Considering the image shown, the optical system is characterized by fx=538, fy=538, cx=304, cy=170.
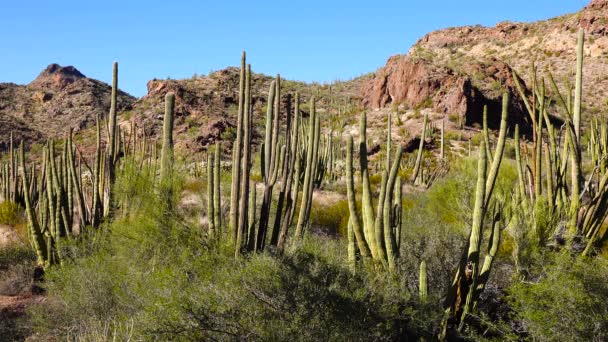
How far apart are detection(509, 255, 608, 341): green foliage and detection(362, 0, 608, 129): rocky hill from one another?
23378 millimetres

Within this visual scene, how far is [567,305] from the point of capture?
607 cm

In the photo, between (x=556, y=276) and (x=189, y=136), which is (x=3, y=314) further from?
(x=189, y=136)

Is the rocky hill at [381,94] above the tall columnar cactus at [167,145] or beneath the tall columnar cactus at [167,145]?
above

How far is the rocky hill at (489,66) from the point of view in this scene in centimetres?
3562

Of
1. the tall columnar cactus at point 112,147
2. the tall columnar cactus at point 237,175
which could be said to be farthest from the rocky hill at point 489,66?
the tall columnar cactus at point 237,175

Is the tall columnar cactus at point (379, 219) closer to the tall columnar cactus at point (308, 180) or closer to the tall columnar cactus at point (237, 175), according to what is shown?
the tall columnar cactus at point (308, 180)

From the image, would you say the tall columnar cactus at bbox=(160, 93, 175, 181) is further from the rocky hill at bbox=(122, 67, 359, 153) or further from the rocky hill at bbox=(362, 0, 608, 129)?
the rocky hill at bbox=(362, 0, 608, 129)

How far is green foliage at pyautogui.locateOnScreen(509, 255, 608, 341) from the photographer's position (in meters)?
5.87

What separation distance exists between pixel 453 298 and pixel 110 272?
5.20 meters

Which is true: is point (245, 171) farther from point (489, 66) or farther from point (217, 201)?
point (489, 66)

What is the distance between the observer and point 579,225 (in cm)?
925

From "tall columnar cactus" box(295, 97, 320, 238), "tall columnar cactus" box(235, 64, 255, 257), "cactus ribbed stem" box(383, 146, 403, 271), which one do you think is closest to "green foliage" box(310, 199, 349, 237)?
"tall columnar cactus" box(295, 97, 320, 238)

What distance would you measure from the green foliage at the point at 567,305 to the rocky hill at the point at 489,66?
2338 cm

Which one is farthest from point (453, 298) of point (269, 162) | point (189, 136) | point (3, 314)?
point (189, 136)
